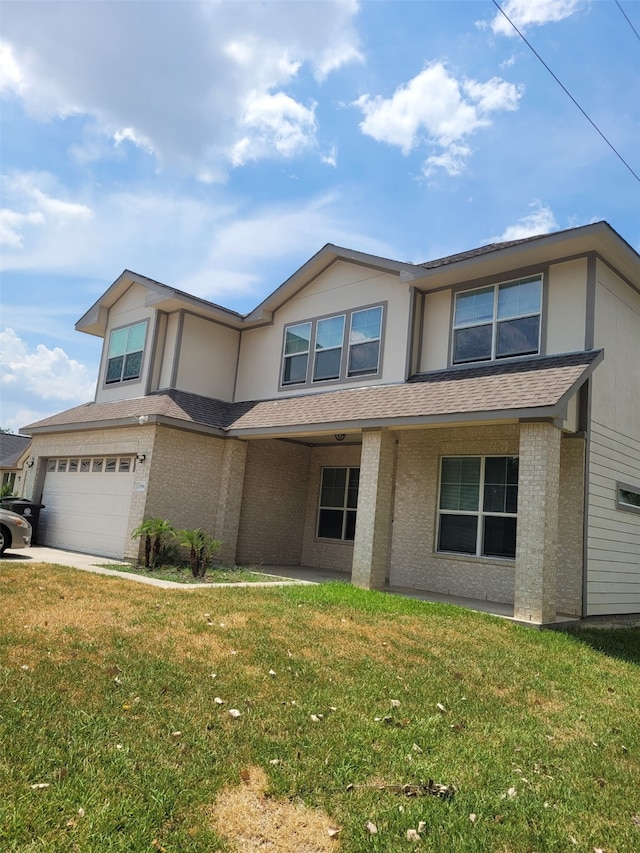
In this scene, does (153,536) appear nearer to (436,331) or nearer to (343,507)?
(343,507)

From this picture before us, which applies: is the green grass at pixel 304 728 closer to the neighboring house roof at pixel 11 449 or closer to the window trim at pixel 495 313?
the window trim at pixel 495 313

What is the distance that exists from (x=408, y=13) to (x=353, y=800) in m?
8.98

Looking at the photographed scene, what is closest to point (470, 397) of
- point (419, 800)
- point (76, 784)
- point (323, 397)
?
point (323, 397)

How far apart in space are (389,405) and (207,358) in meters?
6.43

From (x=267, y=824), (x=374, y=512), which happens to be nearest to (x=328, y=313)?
(x=374, y=512)

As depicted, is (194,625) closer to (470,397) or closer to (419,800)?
(419,800)

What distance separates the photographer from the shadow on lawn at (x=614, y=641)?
8.39 metres

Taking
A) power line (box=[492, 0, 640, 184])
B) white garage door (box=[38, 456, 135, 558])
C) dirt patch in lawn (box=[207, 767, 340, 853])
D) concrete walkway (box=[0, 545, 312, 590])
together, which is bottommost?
dirt patch in lawn (box=[207, 767, 340, 853])

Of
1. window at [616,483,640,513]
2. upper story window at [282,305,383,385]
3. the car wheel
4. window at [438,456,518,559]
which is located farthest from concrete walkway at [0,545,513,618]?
upper story window at [282,305,383,385]

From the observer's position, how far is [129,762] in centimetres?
382

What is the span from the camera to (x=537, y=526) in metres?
9.42

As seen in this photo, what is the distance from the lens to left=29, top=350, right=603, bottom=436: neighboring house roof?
32.9ft

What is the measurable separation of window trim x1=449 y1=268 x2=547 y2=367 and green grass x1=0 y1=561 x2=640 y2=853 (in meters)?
5.66

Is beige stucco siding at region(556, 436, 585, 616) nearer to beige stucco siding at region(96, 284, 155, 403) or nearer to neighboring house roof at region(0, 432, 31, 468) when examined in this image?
beige stucco siding at region(96, 284, 155, 403)
